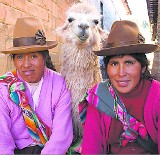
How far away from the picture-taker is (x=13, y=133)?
9.80 ft

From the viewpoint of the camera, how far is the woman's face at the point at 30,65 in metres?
2.99

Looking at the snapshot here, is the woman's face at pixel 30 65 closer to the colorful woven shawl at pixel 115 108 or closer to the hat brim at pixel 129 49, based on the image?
the colorful woven shawl at pixel 115 108

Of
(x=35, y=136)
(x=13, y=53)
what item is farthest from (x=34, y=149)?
(x=13, y=53)

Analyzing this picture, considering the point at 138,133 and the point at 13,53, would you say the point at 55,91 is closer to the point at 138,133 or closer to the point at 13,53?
the point at 13,53

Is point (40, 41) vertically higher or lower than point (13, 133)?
higher

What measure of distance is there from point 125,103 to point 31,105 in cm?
85

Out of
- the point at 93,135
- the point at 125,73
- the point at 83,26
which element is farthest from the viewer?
Answer: the point at 83,26

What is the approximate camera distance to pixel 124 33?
276 cm

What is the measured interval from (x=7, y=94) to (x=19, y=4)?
2.54 meters

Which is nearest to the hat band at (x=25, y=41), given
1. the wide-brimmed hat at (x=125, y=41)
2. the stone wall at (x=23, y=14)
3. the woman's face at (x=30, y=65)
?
the woman's face at (x=30, y=65)

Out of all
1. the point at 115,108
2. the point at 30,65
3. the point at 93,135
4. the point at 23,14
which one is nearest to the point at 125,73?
the point at 115,108

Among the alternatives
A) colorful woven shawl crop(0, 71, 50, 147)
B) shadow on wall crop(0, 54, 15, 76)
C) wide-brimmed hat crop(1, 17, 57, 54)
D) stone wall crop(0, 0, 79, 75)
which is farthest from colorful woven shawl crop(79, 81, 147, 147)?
shadow on wall crop(0, 54, 15, 76)

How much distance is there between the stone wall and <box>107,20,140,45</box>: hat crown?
1.58m

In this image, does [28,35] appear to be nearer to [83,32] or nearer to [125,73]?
[83,32]
